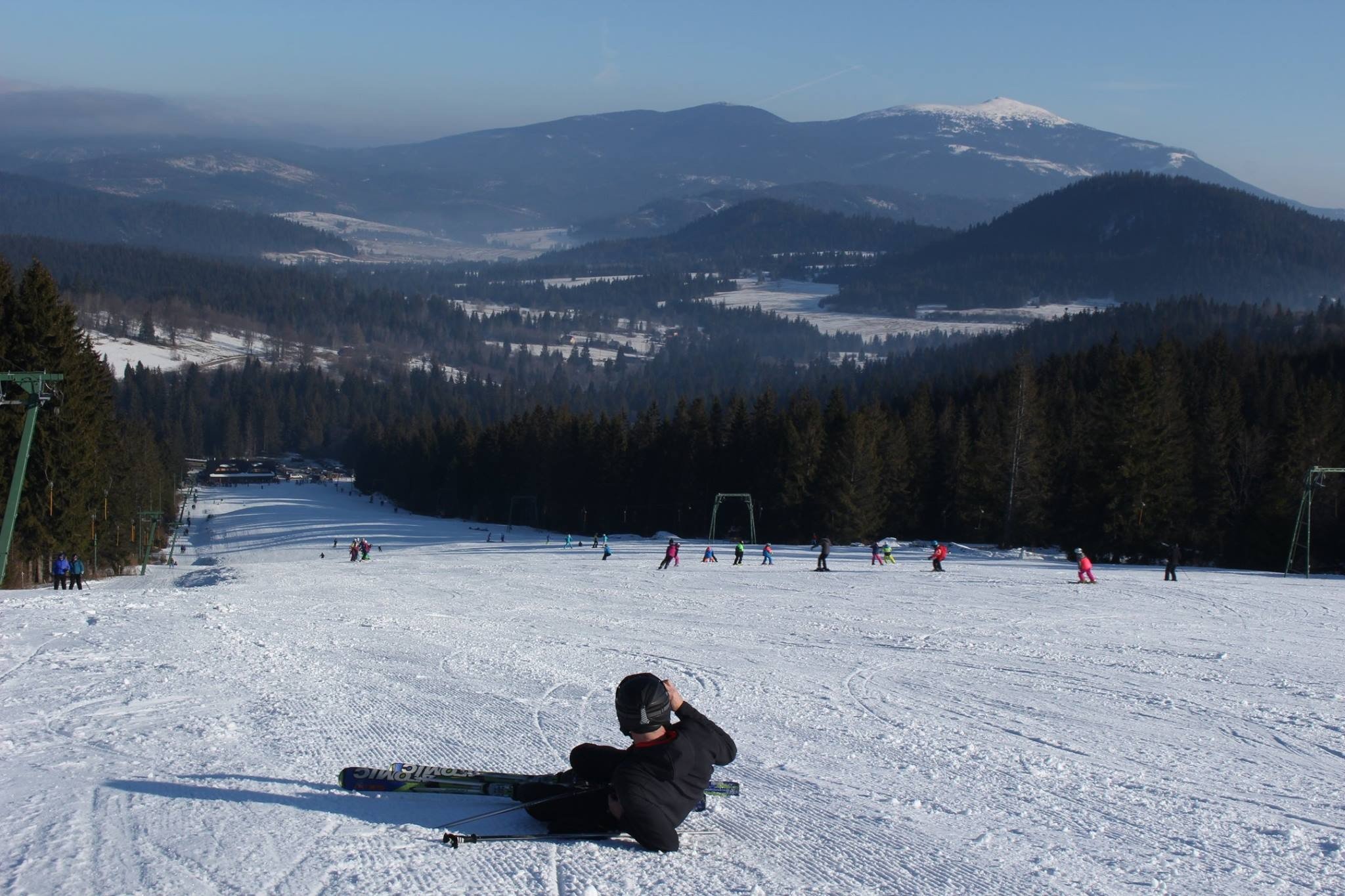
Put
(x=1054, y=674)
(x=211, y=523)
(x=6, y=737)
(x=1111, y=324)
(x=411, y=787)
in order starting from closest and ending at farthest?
(x=411, y=787), (x=6, y=737), (x=1054, y=674), (x=211, y=523), (x=1111, y=324)

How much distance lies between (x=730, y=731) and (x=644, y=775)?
11.6 feet

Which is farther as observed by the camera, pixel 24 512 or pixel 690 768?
pixel 24 512

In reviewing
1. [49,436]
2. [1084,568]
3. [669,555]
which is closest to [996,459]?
[669,555]

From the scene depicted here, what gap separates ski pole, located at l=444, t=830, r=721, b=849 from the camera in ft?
20.0

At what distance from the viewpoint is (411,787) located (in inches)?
270

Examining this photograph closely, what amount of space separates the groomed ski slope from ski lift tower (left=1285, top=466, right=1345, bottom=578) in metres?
22.1

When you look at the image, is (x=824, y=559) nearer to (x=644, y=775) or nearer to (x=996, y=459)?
(x=644, y=775)

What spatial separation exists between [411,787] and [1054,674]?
904 centimetres

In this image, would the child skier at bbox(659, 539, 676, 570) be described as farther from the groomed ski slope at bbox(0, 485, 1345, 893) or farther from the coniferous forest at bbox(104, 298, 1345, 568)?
the coniferous forest at bbox(104, 298, 1345, 568)

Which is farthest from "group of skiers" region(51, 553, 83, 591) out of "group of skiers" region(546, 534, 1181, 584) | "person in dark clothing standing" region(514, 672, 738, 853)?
"person in dark clothing standing" region(514, 672, 738, 853)

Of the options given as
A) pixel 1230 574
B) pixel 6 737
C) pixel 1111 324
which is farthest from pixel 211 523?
pixel 1111 324

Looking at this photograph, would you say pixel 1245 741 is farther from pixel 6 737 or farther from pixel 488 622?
pixel 488 622

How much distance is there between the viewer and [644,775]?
20.0ft

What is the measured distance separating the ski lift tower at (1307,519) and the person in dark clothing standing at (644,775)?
116 feet
